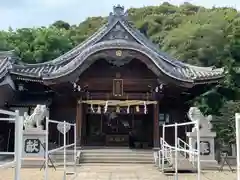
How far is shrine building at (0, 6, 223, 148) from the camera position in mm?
18062

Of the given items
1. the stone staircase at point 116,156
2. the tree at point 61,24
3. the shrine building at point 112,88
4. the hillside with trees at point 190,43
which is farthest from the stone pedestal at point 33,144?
the tree at point 61,24

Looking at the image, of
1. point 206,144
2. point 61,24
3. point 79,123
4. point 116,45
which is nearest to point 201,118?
point 206,144

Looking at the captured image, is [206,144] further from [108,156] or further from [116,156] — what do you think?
[108,156]

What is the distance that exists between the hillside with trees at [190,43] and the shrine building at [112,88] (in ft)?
3.13

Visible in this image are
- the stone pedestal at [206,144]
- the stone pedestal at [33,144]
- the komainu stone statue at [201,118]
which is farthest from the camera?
the stone pedestal at [33,144]

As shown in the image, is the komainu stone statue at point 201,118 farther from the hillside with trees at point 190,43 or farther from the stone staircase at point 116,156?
the stone staircase at point 116,156

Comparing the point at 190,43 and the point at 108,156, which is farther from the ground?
the point at 190,43

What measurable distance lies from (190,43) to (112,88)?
19.0m

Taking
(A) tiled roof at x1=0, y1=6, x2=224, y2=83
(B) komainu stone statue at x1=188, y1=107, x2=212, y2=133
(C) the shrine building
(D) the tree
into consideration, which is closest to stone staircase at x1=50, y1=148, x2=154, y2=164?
(C) the shrine building

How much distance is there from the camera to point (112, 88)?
62.4ft

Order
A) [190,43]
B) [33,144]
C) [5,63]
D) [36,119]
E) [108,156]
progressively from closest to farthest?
1. [33,144]
2. [36,119]
3. [108,156]
4. [5,63]
5. [190,43]

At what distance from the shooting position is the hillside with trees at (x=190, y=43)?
1916 centimetres

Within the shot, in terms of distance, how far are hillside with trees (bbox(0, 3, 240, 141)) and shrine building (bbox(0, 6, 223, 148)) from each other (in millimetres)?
955

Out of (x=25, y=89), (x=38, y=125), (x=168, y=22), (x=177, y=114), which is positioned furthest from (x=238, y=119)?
(x=168, y=22)
